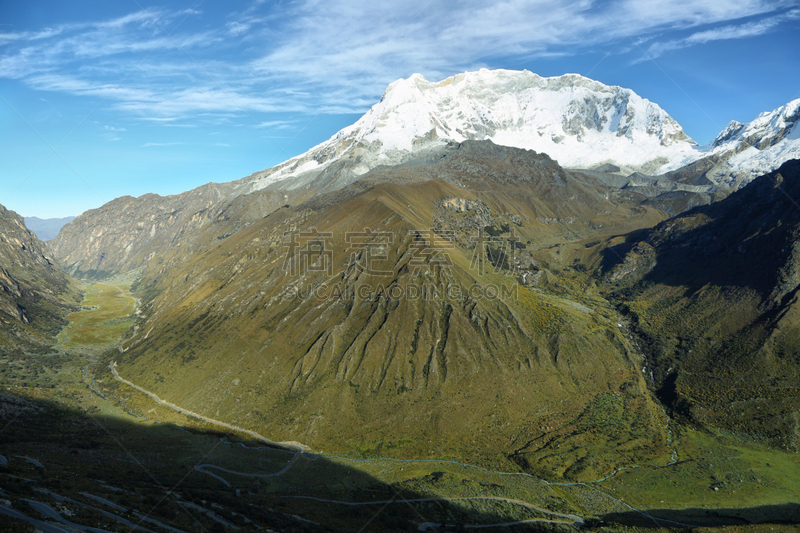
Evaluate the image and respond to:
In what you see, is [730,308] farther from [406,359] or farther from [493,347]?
[406,359]

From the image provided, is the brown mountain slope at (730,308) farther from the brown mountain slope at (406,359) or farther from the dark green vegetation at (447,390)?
the brown mountain slope at (406,359)

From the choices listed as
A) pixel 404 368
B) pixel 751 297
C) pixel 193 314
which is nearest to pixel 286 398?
pixel 404 368

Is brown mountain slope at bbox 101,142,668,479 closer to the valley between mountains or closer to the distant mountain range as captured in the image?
the distant mountain range

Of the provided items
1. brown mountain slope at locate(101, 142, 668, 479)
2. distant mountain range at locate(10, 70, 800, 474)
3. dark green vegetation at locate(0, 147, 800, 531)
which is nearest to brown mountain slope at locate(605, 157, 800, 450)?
distant mountain range at locate(10, 70, 800, 474)

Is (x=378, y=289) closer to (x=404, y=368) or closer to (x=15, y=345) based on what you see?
(x=404, y=368)

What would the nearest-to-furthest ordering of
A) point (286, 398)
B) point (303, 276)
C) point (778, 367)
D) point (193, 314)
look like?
point (778, 367)
point (286, 398)
point (303, 276)
point (193, 314)

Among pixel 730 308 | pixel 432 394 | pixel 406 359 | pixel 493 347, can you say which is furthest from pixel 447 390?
pixel 730 308
